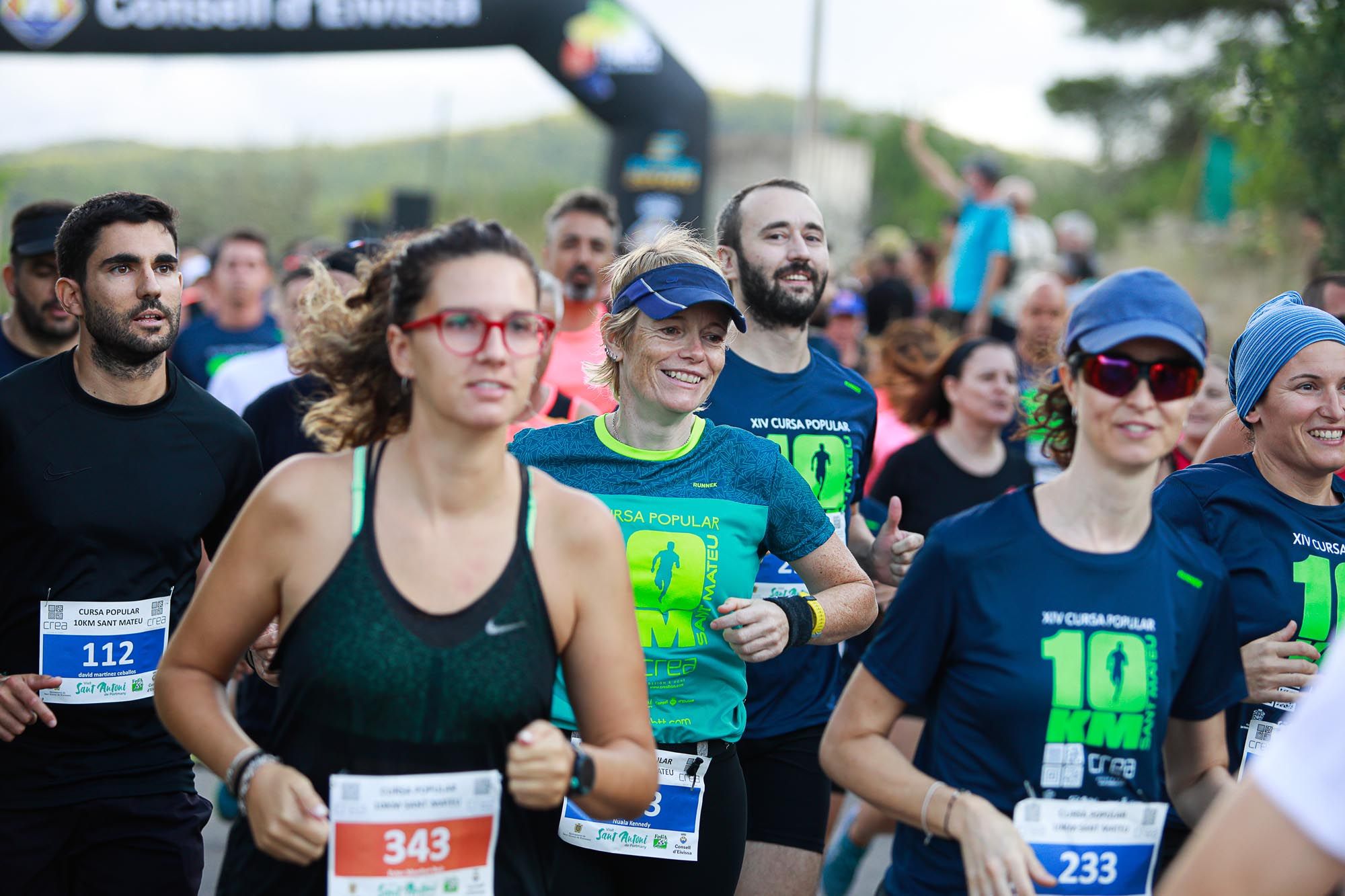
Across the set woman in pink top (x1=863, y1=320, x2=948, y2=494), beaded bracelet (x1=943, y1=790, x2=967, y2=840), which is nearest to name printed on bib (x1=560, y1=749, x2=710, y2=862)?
beaded bracelet (x1=943, y1=790, x2=967, y2=840)

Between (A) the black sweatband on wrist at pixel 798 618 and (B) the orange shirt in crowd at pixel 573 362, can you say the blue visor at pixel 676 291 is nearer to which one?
(A) the black sweatband on wrist at pixel 798 618

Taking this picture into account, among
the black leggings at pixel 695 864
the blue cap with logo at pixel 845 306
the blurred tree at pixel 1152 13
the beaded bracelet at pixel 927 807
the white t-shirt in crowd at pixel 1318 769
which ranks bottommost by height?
the black leggings at pixel 695 864

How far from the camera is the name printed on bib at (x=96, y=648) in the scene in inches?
132

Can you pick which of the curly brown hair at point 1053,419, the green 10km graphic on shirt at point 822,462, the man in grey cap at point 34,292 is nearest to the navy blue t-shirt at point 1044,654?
the curly brown hair at point 1053,419

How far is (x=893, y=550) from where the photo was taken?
382 cm

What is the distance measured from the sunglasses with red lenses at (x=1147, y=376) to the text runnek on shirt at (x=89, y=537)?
224 centimetres

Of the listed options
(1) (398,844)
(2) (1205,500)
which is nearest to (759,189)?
(2) (1205,500)

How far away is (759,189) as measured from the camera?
4637 mm

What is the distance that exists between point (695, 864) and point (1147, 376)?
5.43ft

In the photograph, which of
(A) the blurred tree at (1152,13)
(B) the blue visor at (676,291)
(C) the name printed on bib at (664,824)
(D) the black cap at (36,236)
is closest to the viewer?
(C) the name printed on bib at (664,824)

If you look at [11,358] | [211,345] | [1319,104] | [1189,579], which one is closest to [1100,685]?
[1189,579]

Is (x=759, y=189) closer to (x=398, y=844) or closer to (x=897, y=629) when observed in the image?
(x=897, y=629)

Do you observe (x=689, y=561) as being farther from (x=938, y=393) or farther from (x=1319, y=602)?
(x=938, y=393)

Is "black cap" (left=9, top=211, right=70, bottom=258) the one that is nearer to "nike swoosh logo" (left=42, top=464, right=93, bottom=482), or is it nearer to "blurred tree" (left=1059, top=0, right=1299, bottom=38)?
"nike swoosh logo" (left=42, top=464, right=93, bottom=482)
